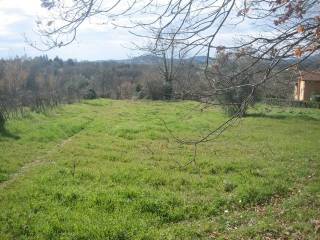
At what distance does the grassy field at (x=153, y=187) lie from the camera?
8086 mm

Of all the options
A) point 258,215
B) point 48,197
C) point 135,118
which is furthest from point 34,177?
point 135,118

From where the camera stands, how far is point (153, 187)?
35.6 ft

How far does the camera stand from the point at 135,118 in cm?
2739

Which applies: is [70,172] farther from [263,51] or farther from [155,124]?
[155,124]

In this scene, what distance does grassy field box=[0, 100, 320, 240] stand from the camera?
26.5 ft

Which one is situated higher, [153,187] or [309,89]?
[153,187]

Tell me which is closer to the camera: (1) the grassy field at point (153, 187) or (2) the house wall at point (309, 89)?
(1) the grassy field at point (153, 187)

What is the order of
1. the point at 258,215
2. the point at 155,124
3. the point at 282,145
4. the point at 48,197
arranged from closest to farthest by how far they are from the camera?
the point at 258,215 < the point at 48,197 < the point at 282,145 < the point at 155,124

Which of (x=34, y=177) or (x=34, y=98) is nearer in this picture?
(x=34, y=177)

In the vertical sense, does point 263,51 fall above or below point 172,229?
above

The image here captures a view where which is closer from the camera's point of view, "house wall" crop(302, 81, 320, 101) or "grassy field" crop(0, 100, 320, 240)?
"grassy field" crop(0, 100, 320, 240)

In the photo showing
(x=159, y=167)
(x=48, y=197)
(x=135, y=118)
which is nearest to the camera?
(x=48, y=197)

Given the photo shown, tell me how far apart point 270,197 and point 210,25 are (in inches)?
248

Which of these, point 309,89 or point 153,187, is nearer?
point 153,187
